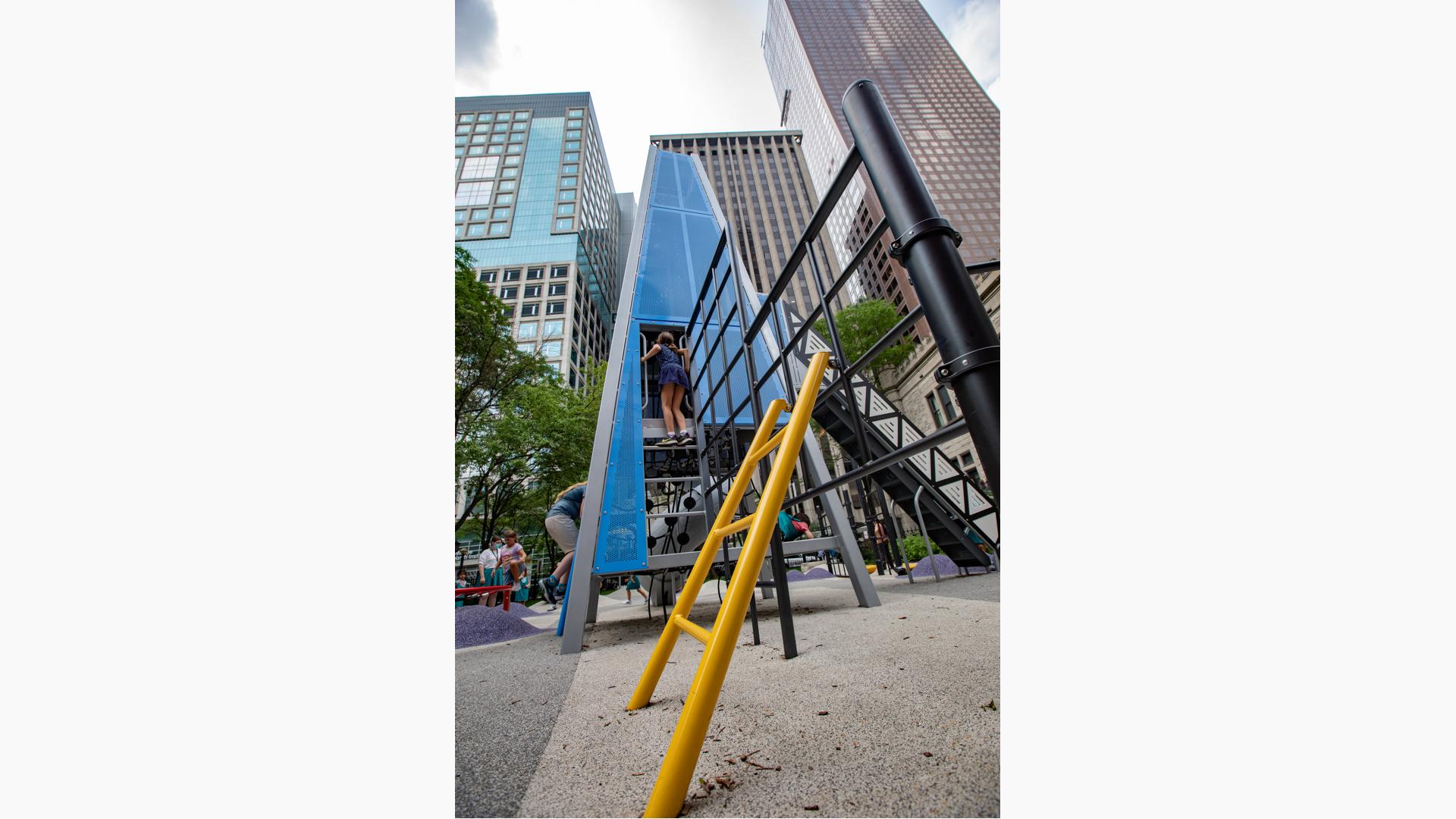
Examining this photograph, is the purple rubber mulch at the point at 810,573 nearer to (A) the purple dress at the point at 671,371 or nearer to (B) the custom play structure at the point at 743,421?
(B) the custom play structure at the point at 743,421

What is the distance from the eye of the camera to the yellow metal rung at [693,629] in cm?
117

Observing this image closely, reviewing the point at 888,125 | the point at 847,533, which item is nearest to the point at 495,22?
the point at 888,125

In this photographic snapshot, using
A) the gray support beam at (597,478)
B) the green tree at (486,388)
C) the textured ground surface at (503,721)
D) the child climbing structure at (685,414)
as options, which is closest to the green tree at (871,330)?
the green tree at (486,388)

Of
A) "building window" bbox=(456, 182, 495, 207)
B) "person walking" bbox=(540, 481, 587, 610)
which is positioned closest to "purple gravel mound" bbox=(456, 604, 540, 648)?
"person walking" bbox=(540, 481, 587, 610)

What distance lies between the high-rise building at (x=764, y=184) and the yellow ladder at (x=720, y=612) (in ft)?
167

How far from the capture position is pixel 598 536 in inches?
144

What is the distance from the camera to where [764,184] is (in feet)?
195

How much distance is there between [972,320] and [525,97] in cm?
7311

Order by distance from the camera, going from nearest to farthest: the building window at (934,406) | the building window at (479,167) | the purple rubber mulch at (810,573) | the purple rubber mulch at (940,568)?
the purple rubber mulch at (940,568), the purple rubber mulch at (810,573), the building window at (934,406), the building window at (479,167)

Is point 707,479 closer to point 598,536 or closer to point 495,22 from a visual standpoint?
point 598,536

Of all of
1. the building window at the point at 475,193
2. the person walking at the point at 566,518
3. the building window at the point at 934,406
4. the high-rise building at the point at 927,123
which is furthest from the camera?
the building window at the point at 475,193

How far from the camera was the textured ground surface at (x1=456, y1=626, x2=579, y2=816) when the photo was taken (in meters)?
1.20

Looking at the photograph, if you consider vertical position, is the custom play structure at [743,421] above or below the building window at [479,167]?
below

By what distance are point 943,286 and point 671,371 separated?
3.84 meters
